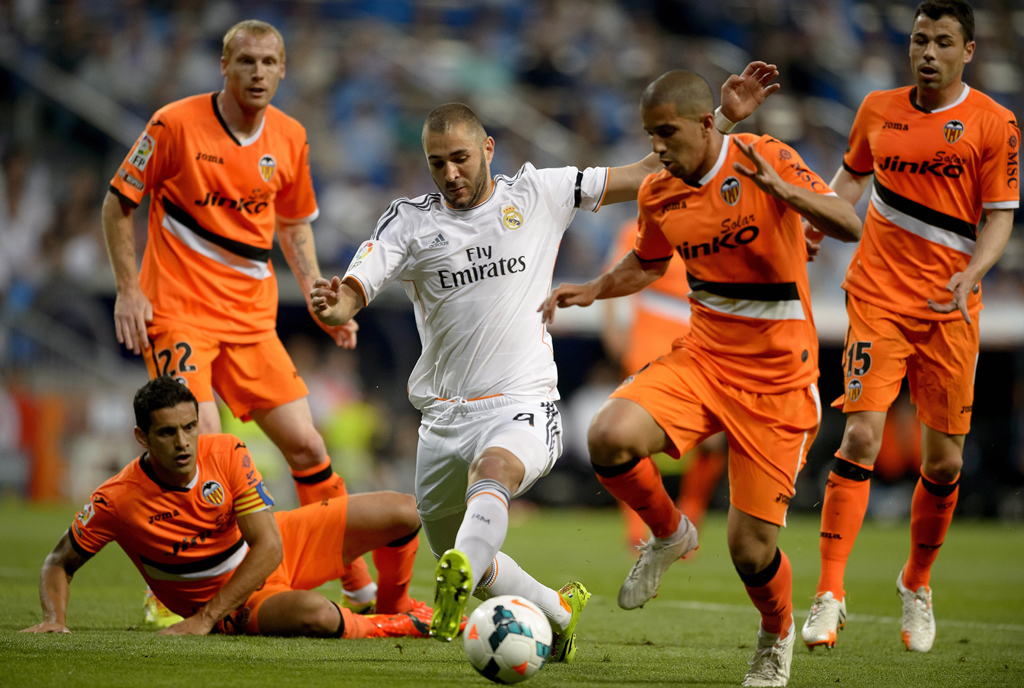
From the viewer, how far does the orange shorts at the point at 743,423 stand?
4742 millimetres

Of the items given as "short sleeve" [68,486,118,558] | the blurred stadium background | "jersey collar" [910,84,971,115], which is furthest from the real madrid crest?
the blurred stadium background

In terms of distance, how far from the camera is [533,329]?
507 cm

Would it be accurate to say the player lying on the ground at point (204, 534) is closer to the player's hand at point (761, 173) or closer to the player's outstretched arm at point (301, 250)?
the player's outstretched arm at point (301, 250)

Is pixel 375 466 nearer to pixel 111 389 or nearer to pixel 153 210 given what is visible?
pixel 111 389

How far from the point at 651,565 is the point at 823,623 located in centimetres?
110

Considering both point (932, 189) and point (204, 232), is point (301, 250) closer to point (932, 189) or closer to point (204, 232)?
point (204, 232)

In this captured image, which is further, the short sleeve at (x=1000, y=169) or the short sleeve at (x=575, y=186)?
the short sleeve at (x=1000, y=169)

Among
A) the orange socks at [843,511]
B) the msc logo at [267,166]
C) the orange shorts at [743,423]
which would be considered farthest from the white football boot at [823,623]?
the msc logo at [267,166]

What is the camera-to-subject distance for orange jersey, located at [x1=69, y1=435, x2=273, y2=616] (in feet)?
17.5

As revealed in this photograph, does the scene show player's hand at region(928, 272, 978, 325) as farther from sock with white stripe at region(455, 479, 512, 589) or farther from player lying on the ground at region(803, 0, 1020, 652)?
sock with white stripe at region(455, 479, 512, 589)

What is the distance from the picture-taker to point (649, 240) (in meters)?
5.14

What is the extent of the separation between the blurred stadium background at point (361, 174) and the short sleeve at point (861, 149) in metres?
8.87

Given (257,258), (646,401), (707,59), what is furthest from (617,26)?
(646,401)

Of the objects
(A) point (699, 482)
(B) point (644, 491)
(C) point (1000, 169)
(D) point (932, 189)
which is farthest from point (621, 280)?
(A) point (699, 482)
